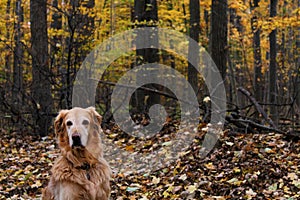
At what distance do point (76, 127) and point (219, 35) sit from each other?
5.79 m

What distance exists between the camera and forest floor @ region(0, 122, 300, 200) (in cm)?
632

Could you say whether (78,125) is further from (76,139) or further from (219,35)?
(219,35)

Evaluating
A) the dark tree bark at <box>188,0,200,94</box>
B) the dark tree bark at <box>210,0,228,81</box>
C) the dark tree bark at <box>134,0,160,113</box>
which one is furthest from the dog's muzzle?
the dark tree bark at <box>188,0,200,94</box>

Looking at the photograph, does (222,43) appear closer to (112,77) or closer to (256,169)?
(256,169)

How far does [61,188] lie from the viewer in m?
4.98

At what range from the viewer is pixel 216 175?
7020 millimetres

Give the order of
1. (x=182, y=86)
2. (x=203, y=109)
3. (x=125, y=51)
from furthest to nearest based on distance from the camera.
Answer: (x=182, y=86) < (x=125, y=51) < (x=203, y=109)

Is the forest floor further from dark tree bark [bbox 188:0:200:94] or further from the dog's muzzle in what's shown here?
Answer: dark tree bark [bbox 188:0:200:94]

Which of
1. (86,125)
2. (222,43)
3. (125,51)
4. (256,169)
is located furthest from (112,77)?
(86,125)

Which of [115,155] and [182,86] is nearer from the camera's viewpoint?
[115,155]

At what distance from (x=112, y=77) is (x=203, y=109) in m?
6.41

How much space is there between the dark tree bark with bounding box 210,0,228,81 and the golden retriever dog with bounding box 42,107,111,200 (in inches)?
209

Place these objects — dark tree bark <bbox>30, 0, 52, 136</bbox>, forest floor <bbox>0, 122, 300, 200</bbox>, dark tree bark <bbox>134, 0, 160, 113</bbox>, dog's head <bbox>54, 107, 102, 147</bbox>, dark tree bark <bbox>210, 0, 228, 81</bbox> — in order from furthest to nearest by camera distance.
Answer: dark tree bark <bbox>134, 0, 160, 113</bbox>
dark tree bark <bbox>30, 0, 52, 136</bbox>
dark tree bark <bbox>210, 0, 228, 81</bbox>
forest floor <bbox>0, 122, 300, 200</bbox>
dog's head <bbox>54, 107, 102, 147</bbox>

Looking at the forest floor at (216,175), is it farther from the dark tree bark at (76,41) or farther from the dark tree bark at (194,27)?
the dark tree bark at (194,27)
